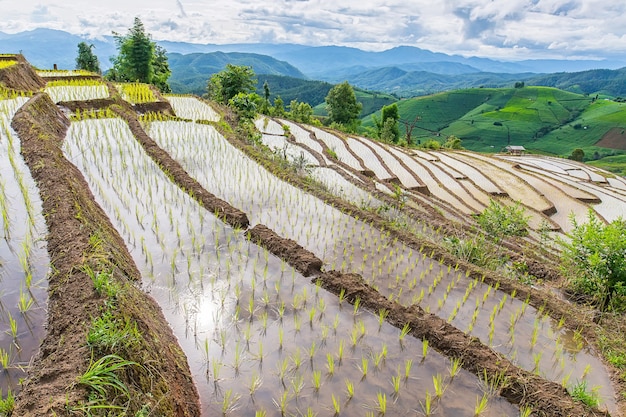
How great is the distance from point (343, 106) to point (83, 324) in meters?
47.1

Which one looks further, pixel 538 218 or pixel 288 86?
pixel 288 86

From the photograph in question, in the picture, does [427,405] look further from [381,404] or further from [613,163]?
[613,163]

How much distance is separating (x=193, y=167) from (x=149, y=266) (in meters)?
4.95

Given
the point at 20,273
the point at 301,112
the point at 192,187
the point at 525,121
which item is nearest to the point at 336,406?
the point at 20,273

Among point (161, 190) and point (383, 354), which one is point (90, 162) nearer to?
point (161, 190)

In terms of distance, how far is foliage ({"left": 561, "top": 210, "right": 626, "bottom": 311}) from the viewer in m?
5.93

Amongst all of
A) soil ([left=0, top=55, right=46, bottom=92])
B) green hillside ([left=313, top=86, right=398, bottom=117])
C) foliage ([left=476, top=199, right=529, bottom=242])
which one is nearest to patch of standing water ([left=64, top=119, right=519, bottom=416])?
foliage ([left=476, top=199, right=529, bottom=242])

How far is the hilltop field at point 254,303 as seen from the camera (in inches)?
128

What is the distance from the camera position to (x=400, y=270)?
6258 millimetres

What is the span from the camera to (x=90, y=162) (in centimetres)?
868

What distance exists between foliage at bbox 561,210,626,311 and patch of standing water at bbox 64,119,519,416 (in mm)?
3728

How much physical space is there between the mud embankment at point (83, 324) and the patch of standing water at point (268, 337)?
0.92ft

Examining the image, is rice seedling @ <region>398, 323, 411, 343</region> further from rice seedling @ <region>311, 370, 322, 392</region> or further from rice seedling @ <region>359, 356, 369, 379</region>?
rice seedling @ <region>311, 370, 322, 392</region>

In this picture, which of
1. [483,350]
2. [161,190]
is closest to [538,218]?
[483,350]
